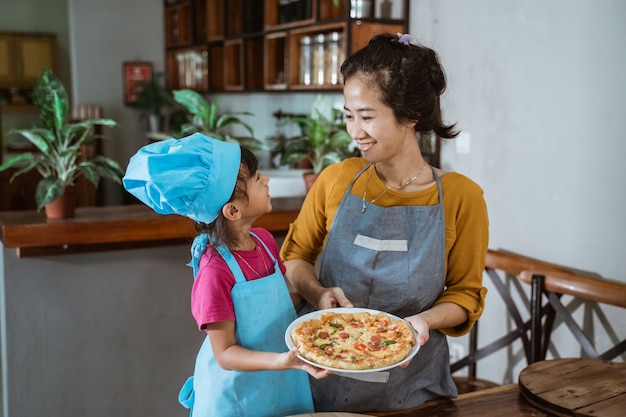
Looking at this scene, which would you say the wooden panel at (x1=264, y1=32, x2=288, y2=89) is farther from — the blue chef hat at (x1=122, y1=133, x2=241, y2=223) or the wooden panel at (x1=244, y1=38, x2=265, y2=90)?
the blue chef hat at (x1=122, y1=133, x2=241, y2=223)

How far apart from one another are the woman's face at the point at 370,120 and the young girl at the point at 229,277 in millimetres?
243

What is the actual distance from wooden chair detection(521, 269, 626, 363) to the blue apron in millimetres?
1436

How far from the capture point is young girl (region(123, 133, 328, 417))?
1.21 metres

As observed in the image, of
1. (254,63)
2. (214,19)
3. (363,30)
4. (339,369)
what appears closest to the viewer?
(339,369)

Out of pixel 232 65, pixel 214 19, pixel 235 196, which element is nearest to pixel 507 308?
pixel 235 196

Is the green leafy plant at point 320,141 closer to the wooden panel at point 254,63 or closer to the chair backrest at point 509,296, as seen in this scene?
the chair backrest at point 509,296

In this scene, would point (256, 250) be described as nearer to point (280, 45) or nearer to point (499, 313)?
point (499, 313)

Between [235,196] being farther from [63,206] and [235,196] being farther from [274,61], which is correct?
[274,61]

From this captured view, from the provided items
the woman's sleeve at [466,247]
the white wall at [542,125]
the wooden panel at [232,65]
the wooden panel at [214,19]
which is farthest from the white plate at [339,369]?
the wooden panel at [214,19]

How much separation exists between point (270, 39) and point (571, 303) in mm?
2792

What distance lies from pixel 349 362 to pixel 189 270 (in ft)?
5.58

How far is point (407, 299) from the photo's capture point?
4.80 ft

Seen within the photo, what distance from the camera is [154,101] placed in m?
6.42

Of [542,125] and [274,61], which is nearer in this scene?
[542,125]
